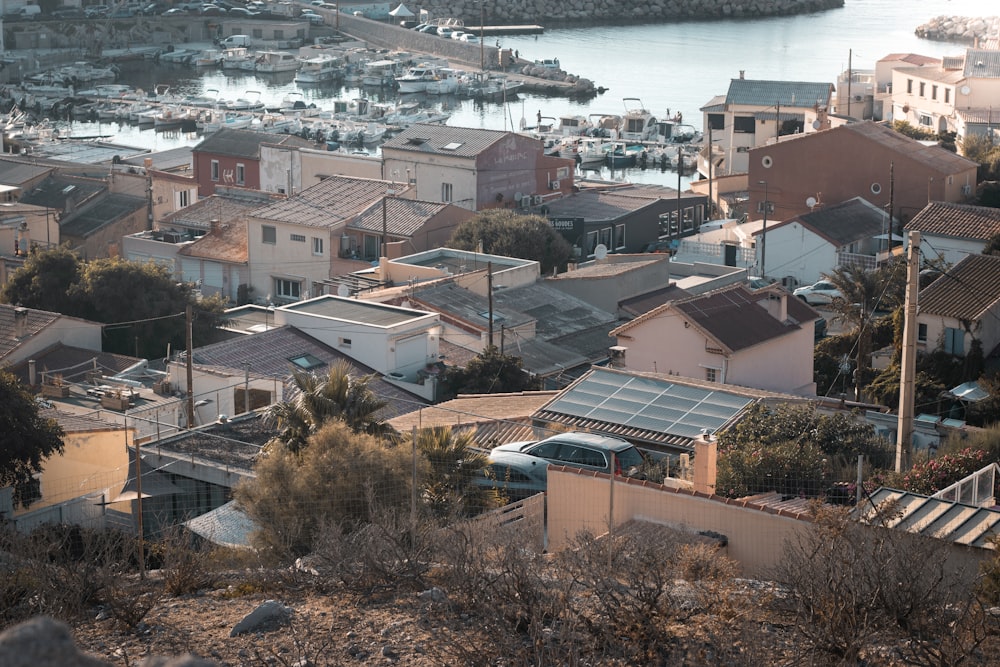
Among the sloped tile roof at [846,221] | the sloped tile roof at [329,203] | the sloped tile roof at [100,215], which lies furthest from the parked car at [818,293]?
the sloped tile roof at [100,215]

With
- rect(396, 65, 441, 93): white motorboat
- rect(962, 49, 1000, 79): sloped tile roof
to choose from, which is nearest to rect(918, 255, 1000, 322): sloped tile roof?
rect(962, 49, 1000, 79): sloped tile roof

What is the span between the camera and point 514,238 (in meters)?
27.9

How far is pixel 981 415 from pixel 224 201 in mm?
19741

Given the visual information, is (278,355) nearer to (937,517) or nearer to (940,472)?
(940,472)

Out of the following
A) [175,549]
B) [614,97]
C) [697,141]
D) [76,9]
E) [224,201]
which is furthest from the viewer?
[76,9]

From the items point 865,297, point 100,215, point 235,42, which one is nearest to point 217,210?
point 100,215

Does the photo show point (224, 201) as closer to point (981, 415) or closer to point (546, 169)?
point (546, 169)

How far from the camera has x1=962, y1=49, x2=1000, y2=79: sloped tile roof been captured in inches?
1680

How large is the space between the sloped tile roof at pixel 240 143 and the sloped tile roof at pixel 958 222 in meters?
17.6

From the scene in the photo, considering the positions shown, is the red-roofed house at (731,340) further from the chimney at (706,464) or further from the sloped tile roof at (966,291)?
the chimney at (706,464)

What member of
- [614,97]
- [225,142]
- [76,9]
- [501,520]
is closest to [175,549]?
[501,520]

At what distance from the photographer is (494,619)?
20.5 ft

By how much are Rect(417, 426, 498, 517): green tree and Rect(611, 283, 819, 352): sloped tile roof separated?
21.5ft

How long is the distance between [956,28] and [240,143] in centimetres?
5968
